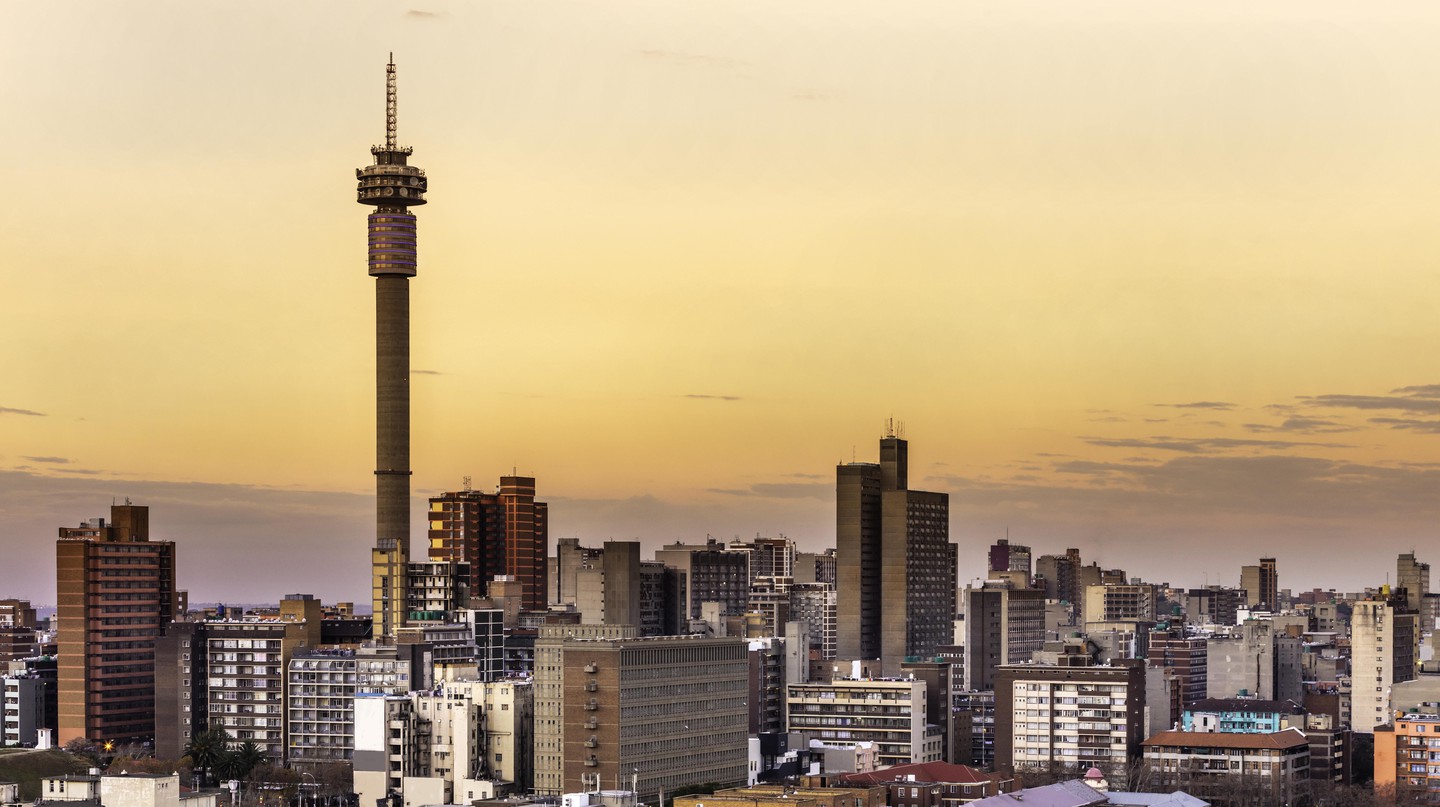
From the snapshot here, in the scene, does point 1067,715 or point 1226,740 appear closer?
point 1226,740

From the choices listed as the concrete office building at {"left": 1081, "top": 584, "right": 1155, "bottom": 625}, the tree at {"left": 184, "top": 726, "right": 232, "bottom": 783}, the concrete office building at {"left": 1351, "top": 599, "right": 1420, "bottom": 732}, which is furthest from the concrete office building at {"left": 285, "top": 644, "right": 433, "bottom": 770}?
the concrete office building at {"left": 1081, "top": 584, "right": 1155, "bottom": 625}

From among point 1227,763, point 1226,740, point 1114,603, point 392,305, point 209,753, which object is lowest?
point 1227,763

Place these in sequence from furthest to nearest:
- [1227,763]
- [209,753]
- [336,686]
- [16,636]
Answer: [16,636], [336,686], [209,753], [1227,763]

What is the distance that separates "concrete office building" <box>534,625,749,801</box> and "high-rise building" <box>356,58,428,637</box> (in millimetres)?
35055

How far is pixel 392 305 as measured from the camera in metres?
133

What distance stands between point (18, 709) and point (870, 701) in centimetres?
4355

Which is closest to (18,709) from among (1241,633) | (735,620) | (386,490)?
(386,490)

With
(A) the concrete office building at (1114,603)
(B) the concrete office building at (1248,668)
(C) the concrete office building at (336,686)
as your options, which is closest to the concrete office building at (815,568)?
(A) the concrete office building at (1114,603)

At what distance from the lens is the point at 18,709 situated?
11931 cm

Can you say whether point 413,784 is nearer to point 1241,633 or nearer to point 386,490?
point 386,490

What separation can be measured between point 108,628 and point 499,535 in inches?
1749

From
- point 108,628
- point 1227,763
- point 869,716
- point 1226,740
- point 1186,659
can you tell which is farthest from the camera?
point 1186,659

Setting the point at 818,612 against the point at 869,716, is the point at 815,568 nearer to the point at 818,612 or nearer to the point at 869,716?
the point at 818,612

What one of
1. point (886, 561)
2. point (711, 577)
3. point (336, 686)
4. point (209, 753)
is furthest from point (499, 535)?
point (209, 753)
